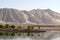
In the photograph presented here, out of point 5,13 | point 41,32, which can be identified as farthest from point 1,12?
point 41,32

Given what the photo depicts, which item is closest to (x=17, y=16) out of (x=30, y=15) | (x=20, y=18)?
(x=20, y=18)

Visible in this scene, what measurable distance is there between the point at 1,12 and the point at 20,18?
21601 mm

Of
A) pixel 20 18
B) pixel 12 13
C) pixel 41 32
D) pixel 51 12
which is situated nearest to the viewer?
pixel 41 32

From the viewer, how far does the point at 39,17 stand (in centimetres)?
14288

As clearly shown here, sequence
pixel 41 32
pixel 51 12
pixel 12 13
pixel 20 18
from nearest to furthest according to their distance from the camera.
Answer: pixel 41 32 → pixel 20 18 → pixel 12 13 → pixel 51 12

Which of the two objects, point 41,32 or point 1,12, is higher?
point 41,32

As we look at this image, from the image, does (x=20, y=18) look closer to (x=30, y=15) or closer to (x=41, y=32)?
(x=30, y=15)

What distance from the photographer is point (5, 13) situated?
143 metres

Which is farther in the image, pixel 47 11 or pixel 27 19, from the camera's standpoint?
pixel 47 11

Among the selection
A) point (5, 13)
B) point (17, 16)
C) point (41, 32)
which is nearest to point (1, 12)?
point (5, 13)

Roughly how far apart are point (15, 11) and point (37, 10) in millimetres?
24520

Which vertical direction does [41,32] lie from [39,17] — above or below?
above

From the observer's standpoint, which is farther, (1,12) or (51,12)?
(51,12)

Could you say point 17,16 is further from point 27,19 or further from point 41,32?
point 41,32
